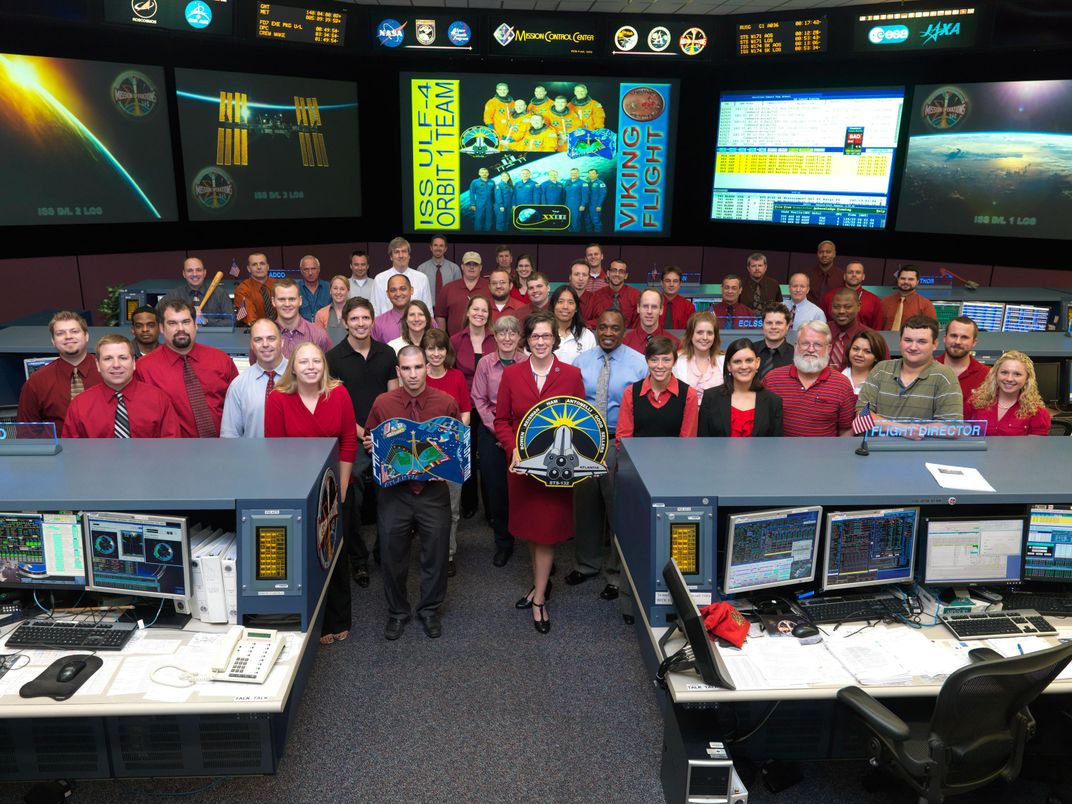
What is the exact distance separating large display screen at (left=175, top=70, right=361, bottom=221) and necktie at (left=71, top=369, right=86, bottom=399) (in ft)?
16.2

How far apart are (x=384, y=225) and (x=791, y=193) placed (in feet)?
16.6

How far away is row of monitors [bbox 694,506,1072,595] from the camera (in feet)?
9.80

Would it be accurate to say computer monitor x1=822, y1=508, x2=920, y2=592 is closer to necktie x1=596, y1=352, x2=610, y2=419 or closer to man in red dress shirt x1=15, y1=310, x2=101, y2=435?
necktie x1=596, y1=352, x2=610, y2=419

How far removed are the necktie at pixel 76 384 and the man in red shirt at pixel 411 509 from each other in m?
1.57

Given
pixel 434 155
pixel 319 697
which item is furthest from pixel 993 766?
pixel 434 155

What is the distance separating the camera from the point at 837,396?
12.5 feet

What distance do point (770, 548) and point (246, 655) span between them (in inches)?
75.5

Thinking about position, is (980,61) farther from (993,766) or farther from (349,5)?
(993,766)

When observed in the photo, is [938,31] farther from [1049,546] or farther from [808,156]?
[1049,546]

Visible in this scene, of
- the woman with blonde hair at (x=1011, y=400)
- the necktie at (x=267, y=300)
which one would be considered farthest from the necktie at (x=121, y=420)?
the woman with blonde hair at (x=1011, y=400)

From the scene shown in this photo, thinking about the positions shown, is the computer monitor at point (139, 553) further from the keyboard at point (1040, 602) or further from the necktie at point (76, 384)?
the keyboard at point (1040, 602)

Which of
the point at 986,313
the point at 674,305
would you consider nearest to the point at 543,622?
the point at 674,305

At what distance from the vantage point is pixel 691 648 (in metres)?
2.69

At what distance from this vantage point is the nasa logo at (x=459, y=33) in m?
8.74
